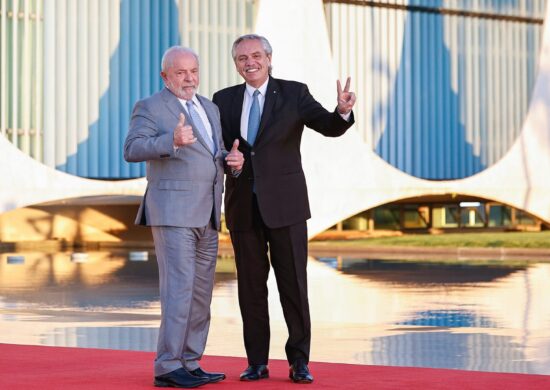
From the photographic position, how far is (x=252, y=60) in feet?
28.1

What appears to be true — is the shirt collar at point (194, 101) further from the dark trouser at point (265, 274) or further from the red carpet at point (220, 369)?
the red carpet at point (220, 369)

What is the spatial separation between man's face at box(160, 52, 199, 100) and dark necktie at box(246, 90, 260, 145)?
1.80ft

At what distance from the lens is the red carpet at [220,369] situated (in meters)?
7.95

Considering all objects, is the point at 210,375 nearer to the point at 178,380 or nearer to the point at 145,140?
the point at 178,380

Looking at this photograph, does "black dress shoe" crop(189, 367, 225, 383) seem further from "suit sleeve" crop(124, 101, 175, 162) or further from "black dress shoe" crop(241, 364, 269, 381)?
"suit sleeve" crop(124, 101, 175, 162)

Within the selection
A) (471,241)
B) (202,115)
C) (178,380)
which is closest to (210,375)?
(178,380)

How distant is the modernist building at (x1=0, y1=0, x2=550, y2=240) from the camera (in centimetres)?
2991

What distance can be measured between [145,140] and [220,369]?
171 cm

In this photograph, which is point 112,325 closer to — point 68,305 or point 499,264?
point 68,305

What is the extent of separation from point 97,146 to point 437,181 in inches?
383

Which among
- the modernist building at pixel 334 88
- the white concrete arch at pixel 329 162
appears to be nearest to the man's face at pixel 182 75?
the modernist building at pixel 334 88

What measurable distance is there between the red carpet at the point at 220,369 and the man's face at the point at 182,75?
5.48ft

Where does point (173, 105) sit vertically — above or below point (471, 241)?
above

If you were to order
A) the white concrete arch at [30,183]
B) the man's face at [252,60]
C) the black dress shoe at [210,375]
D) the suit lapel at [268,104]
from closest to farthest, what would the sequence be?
the black dress shoe at [210,375] → the man's face at [252,60] → the suit lapel at [268,104] → the white concrete arch at [30,183]
